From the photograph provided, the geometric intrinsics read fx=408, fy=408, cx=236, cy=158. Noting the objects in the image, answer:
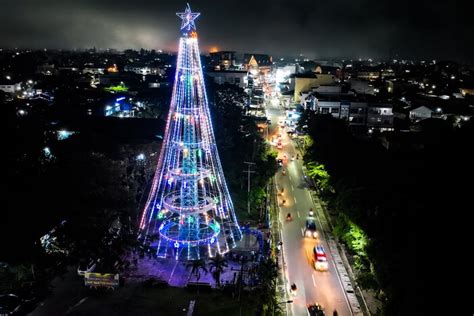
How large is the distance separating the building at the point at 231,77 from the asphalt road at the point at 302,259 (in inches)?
1341

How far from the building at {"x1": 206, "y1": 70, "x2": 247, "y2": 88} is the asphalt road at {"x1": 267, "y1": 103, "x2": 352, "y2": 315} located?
34061 millimetres

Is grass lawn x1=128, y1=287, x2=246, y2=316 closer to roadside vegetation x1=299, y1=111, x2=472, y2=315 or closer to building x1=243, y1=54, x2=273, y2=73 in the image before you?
roadside vegetation x1=299, y1=111, x2=472, y2=315

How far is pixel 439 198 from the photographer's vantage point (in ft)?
54.3

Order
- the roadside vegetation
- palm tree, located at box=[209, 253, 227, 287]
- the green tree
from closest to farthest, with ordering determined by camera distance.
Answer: the roadside vegetation < palm tree, located at box=[209, 253, 227, 287] < the green tree

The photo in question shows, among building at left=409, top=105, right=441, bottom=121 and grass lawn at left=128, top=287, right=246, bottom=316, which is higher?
building at left=409, top=105, right=441, bottom=121

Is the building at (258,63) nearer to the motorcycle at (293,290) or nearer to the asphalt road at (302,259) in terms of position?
the asphalt road at (302,259)

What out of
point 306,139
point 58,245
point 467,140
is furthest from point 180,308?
point 306,139

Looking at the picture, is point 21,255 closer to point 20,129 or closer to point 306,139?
point 20,129

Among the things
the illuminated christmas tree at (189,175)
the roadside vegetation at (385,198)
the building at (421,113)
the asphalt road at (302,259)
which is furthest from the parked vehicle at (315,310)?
the building at (421,113)

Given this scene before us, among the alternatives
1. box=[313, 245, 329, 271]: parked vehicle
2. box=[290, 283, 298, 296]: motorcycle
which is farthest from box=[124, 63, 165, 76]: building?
box=[290, 283, 298, 296]: motorcycle

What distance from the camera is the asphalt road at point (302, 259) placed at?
45.1ft

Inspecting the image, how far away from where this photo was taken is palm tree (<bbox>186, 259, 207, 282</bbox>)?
1443cm

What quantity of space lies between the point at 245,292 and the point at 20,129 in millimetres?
12044

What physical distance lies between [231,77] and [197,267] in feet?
157
